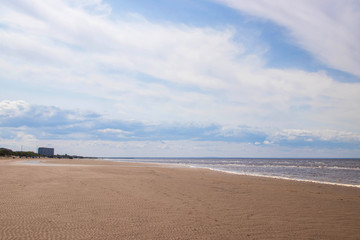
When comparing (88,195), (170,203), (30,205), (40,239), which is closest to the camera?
(40,239)

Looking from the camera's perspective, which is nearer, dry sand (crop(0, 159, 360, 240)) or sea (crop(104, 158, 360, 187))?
dry sand (crop(0, 159, 360, 240))

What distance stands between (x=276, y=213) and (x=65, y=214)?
6959 mm

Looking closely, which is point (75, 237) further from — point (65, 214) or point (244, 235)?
point (244, 235)

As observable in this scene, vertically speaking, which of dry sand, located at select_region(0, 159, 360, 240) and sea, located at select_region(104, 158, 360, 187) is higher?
dry sand, located at select_region(0, 159, 360, 240)

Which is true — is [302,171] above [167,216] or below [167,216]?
below

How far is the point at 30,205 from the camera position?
31.3 ft

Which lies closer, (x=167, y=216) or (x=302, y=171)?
(x=167, y=216)

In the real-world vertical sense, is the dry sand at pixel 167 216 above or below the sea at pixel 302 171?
above

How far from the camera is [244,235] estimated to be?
23.0 ft

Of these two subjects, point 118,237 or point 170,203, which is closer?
point 118,237

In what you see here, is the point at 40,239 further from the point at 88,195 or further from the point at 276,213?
the point at 276,213

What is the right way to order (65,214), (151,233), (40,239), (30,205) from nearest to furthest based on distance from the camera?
(40,239), (151,233), (65,214), (30,205)

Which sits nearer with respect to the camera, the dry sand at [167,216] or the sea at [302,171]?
the dry sand at [167,216]

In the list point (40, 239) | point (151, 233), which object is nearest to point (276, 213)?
point (151, 233)
